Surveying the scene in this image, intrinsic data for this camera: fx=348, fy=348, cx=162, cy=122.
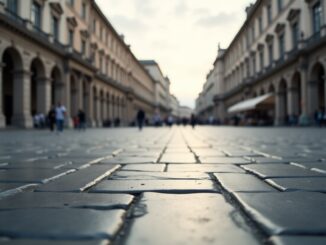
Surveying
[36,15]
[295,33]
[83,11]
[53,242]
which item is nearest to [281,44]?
[295,33]

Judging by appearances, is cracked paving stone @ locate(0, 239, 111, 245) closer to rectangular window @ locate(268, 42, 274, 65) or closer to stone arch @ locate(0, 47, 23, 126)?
stone arch @ locate(0, 47, 23, 126)

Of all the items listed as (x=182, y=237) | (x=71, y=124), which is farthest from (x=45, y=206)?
(x=71, y=124)

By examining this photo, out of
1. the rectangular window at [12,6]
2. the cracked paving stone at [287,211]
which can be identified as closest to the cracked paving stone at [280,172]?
the cracked paving stone at [287,211]

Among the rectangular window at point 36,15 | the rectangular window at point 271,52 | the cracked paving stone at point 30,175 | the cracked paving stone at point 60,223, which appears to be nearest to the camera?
the cracked paving stone at point 60,223

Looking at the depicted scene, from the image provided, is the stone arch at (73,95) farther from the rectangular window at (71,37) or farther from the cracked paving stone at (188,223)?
the cracked paving stone at (188,223)

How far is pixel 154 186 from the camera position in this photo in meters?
2.47

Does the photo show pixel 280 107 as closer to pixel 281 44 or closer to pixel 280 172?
pixel 281 44

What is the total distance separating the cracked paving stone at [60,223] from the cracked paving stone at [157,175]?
1.20 m

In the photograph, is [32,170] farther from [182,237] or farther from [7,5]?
[7,5]

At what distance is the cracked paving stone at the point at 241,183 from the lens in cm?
233

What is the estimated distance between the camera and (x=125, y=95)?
55.2 meters

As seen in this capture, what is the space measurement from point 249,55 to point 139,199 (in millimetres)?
44610

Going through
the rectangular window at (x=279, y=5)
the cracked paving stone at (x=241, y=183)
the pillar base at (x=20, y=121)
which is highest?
the rectangular window at (x=279, y=5)

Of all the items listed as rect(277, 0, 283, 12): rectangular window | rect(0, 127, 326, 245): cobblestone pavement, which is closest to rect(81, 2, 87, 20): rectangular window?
rect(277, 0, 283, 12): rectangular window
